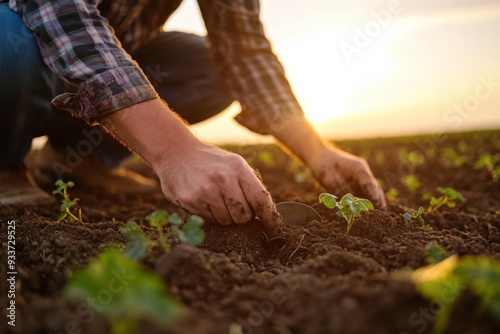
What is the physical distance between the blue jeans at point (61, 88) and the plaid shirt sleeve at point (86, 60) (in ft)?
1.18

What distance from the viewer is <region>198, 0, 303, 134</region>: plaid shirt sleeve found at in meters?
3.13

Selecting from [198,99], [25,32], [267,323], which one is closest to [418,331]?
[267,323]

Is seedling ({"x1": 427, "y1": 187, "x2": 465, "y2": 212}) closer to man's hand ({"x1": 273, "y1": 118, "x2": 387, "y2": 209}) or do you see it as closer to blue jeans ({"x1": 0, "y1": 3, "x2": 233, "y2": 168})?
man's hand ({"x1": 273, "y1": 118, "x2": 387, "y2": 209})

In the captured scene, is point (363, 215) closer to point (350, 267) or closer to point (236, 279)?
point (350, 267)

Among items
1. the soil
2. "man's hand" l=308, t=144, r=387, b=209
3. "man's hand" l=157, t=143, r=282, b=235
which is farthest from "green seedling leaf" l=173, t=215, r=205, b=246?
"man's hand" l=308, t=144, r=387, b=209

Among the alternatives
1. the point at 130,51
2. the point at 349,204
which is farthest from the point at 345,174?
the point at 130,51

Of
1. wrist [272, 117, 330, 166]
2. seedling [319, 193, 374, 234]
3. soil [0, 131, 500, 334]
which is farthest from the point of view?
wrist [272, 117, 330, 166]

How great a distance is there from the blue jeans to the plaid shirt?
7.5 inches

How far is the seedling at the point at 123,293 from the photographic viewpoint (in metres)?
0.83

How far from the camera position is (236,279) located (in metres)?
1.41

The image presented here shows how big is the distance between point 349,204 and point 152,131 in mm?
785

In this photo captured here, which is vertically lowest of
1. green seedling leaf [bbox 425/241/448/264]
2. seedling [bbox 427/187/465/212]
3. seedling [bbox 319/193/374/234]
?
seedling [bbox 427/187/465/212]

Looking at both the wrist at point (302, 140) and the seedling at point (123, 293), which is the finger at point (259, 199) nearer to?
the seedling at point (123, 293)

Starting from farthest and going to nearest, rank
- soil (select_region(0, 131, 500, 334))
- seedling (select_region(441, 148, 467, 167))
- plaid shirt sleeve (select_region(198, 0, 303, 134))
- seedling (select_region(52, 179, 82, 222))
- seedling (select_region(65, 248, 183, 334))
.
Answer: seedling (select_region(441, 148, 467, 167)) < plaid shirt sleeve (select_region(198, 0, 303, 134)) < seedling (select_region(52, 179, 82, 222)) < soil (select_region(0, 131, 500, 334)) < seedling (select_region(65, 248, 183, 334))
